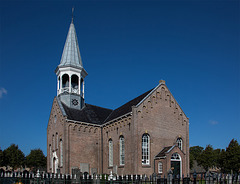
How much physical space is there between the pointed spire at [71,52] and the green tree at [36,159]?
133 feet

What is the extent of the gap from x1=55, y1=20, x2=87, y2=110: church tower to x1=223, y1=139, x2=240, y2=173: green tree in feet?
109

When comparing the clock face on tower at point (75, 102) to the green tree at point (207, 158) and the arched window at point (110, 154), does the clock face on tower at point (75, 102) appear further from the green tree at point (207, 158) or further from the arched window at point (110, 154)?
the green tree at point (207, 158)

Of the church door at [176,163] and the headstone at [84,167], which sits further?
the headstone at [84,167]

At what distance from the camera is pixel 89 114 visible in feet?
126

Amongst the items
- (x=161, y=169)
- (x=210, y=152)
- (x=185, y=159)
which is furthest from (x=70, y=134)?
(x=210, y=152)

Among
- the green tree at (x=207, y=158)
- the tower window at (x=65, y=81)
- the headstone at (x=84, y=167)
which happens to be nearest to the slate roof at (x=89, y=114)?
the tower window at (x=65, y=81)

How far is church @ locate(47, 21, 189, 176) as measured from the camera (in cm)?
2969

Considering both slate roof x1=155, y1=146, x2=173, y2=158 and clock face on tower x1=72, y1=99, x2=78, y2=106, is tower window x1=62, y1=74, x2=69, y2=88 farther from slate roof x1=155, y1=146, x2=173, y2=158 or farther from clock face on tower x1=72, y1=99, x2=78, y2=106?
slate roof x1=155, y1=146, x2=173, y2=158

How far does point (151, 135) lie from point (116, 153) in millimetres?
5465

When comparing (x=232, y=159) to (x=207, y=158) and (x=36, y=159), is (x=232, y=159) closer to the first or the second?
(x=207, y=158)

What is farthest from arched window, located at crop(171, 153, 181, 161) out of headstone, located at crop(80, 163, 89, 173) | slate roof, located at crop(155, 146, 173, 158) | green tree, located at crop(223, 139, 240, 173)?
green tree, located at crop(223, 139, 240, 173)

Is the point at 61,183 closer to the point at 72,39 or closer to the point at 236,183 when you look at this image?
the point at 236,183

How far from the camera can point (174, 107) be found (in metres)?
33.9

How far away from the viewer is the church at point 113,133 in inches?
1169
